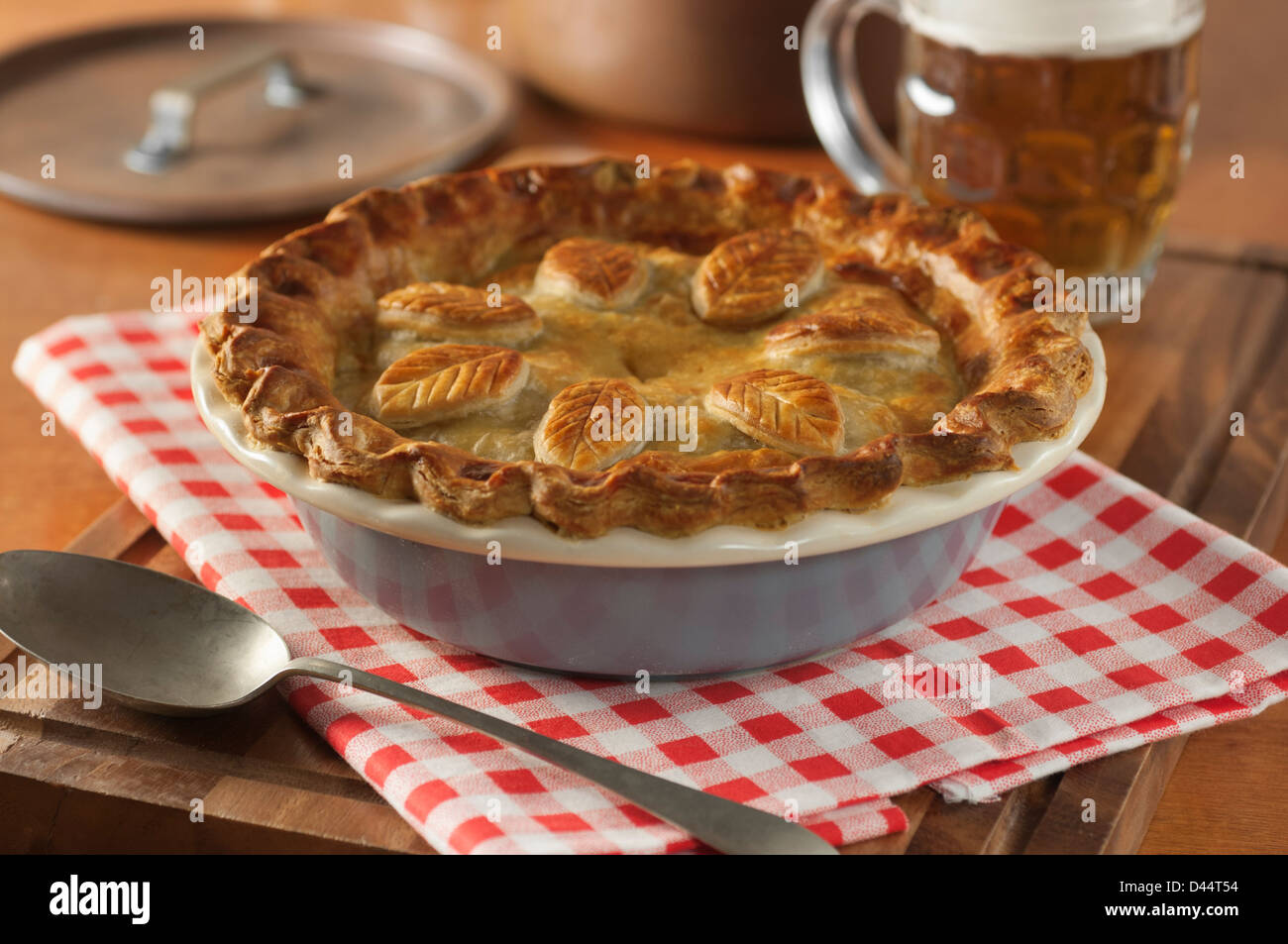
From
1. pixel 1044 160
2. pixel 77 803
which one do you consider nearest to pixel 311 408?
pixel 77 803

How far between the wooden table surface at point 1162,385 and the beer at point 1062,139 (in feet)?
0.60

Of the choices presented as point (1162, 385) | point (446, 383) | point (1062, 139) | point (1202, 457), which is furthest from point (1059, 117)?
point (446, 383)

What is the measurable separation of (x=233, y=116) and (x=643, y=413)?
68.9 inches

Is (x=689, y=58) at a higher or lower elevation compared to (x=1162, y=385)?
higher

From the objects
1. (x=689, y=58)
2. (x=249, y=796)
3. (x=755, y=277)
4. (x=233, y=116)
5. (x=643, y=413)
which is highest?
(x=689, y=58)

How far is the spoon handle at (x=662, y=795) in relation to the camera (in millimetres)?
1107

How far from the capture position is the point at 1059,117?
1.96 meters

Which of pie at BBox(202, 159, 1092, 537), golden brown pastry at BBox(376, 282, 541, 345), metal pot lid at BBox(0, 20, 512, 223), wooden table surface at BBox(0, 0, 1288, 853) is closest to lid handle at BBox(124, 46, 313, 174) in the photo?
metal pot lid at BBox(0, 20, 512, 223)

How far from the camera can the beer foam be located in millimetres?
1892

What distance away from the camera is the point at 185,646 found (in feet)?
4.54

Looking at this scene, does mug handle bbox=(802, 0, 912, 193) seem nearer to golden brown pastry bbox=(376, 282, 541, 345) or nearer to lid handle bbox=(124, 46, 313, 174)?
golden brown pastry bbox=(376, 282, 541, 345)

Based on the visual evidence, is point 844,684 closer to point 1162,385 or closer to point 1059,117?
point 1162,385

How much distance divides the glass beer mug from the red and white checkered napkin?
18.7 inches

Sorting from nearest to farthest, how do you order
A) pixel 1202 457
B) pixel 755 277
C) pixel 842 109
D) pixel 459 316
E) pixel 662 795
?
pixel 662 795 < pixel 459 316 < pixel 755 277 < pixel 1202 457 < pixel 842 109
